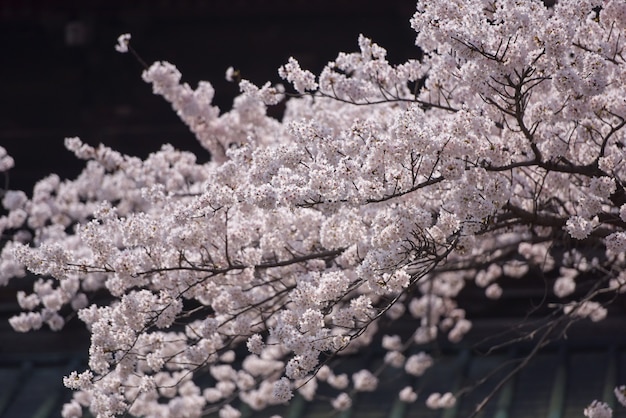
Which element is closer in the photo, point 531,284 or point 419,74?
point 419,74

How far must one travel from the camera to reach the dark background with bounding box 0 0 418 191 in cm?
1057

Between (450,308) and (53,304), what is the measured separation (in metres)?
3.56

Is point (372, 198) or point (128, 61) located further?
point (128, 61)

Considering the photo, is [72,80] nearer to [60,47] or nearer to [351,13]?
[60,47]

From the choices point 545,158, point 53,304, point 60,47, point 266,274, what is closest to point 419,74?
point 545,158

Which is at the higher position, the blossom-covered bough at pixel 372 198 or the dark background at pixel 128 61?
the dark background at pixel 128 61

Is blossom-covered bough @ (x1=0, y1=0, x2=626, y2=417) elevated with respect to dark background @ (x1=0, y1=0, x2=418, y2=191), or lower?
lower

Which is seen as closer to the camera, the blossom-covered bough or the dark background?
the blossom-covered bough

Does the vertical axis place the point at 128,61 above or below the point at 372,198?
above

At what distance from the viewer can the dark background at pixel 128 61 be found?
10570 mm

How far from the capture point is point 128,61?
10969 millimetres

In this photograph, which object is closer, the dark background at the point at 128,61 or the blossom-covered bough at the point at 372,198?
the blossom-covered bough at the point at 372,198

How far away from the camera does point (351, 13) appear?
34.1ft

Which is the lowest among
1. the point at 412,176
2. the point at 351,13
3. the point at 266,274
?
the point at 412,176
